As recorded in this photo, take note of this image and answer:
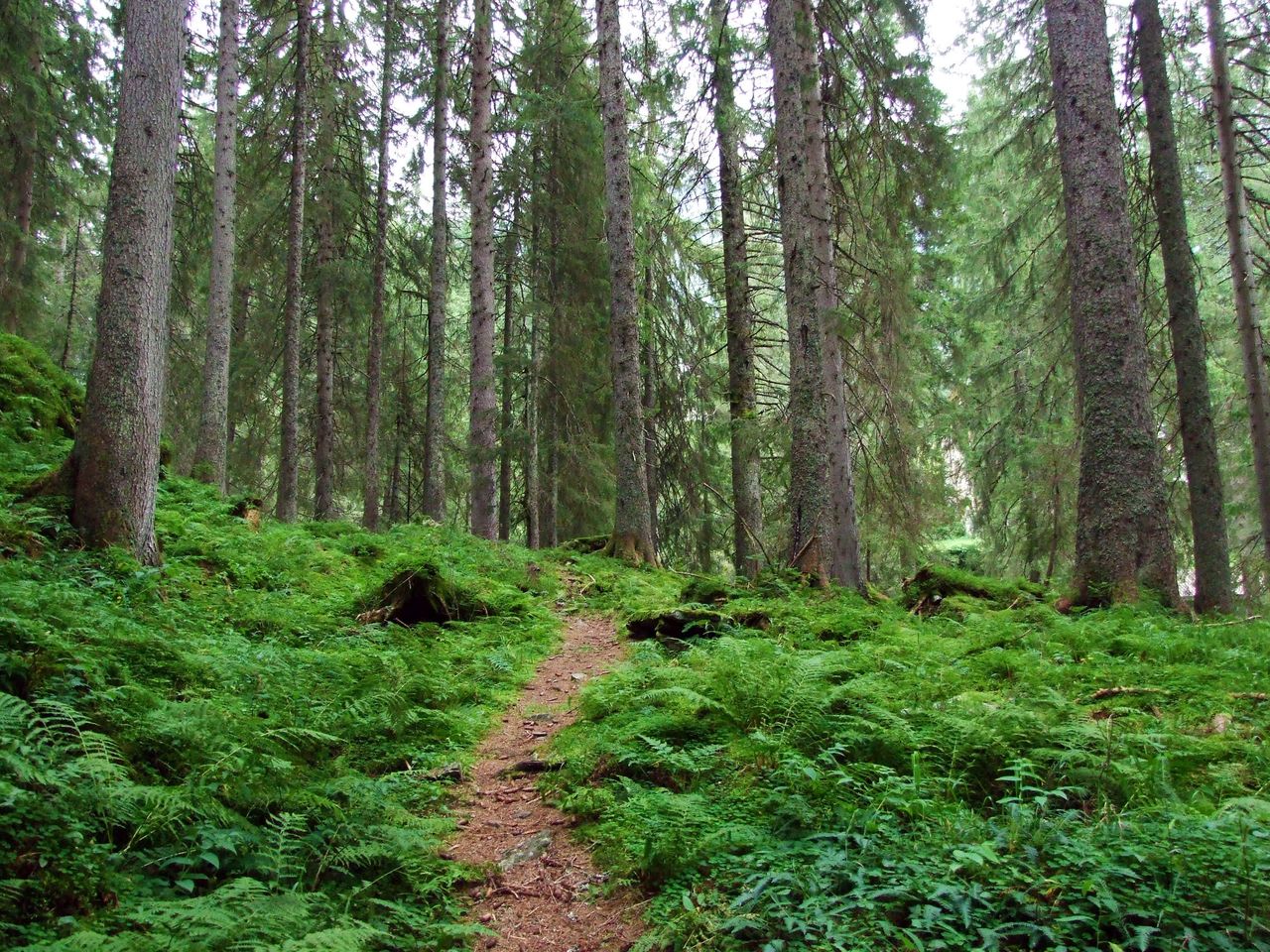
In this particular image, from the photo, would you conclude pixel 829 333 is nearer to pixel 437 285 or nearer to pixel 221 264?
pixel 437 285

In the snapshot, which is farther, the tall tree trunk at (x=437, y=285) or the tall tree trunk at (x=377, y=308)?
the tall tree trunk at (x=377, y=308)

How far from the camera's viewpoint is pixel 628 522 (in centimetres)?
1210

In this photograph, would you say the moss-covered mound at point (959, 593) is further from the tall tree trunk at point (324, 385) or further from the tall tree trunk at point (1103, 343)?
the tall tree trunk at point (324, 385)

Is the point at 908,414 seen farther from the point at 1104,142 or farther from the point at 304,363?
the point at 304,363

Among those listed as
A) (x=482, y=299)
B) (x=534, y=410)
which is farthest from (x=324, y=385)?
(x=534, y=410)

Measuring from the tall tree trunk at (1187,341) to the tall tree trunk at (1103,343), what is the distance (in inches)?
96.0

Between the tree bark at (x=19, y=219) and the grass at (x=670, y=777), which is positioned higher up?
the tree bark at (x=19, y=219)

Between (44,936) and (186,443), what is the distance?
68.7 feet

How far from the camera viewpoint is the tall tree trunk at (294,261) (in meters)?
14.3

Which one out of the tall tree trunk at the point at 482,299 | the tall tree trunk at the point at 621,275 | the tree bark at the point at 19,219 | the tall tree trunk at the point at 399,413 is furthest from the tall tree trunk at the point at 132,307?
the tall tree trunk at the point at 399,413

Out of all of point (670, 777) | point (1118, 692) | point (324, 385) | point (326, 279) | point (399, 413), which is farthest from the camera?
point (399, 413)

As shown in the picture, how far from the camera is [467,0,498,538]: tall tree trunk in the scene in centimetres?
1382

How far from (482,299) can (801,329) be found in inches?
287

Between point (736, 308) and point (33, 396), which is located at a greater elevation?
point (736, 308)
